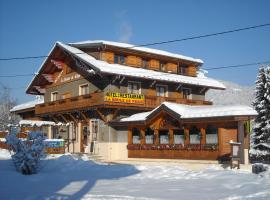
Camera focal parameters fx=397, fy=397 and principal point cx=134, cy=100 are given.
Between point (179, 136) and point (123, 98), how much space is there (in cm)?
611

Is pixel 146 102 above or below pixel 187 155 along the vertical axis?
above

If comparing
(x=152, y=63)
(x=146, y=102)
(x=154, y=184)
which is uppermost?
(x=152, y=63)

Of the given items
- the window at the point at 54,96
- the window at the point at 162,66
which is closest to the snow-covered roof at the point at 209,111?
the window at the point at 162,66

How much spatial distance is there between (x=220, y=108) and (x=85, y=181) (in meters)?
11.2

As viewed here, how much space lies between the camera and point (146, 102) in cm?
3234

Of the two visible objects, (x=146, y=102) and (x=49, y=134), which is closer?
(x=146, y=102)

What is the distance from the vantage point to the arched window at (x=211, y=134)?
2480cm

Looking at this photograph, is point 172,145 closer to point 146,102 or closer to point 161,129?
point 161,129

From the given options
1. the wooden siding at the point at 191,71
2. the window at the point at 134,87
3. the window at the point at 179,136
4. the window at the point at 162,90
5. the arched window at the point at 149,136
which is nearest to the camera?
the window at the point at 179,136

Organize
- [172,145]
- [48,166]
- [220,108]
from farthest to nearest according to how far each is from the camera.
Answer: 1. [172,145]
2. [220,108]
3. [48,166]

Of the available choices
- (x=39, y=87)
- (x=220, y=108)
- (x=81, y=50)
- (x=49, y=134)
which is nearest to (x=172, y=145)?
(x=220, y=108)

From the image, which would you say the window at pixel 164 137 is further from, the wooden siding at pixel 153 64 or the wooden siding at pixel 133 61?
the wooden siding at pixel 153 64

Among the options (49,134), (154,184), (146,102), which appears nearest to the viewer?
(154,184)

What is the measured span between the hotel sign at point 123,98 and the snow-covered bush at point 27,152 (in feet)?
35.1
